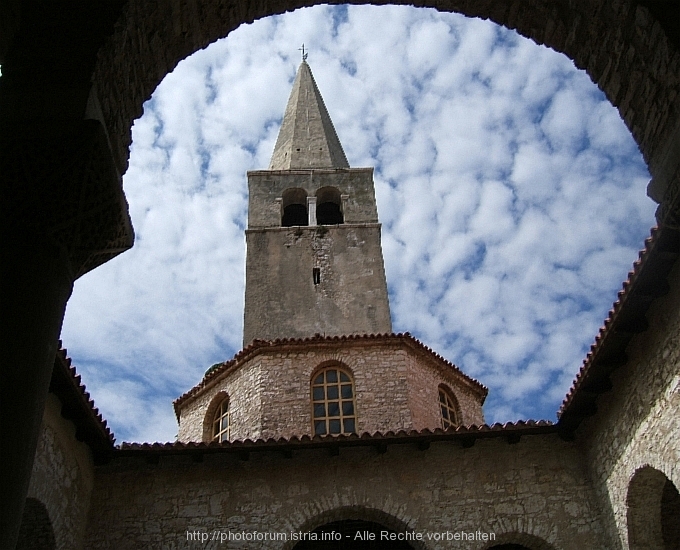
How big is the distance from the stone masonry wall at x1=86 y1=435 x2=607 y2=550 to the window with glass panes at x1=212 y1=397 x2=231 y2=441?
132 inches

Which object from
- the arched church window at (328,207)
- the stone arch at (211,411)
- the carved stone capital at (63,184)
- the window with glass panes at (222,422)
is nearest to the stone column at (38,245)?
the carved stone capital at (63,184)

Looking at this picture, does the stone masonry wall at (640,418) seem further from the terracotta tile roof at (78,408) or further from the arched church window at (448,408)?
the terracotta tile roof at (78,408)

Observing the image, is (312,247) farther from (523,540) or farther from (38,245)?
(38,245)

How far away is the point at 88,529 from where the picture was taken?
10.4 m

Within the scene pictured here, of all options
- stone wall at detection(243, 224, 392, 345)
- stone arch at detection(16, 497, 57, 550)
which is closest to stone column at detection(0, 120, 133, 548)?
stone arch at detection(16, 497, 57, 550)

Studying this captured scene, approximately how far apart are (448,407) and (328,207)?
25.2 ft

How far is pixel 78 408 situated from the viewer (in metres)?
9.57

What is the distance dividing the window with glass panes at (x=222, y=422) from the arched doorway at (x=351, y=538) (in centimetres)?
309

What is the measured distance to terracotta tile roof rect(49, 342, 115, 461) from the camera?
28.3 feet

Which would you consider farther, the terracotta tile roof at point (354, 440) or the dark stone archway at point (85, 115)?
the terracotta tile roof at point (354, 440)

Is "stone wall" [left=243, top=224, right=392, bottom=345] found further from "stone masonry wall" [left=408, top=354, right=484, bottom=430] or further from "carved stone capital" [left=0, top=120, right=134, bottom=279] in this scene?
"carved stone capital" [left=0, top=120, right=134, bottom=279]

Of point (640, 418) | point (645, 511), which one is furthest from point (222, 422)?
point (640, 418)

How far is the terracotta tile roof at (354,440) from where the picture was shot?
1059cm

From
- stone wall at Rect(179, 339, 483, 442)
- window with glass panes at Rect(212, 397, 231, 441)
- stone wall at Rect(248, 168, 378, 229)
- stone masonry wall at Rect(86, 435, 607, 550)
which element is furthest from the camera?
stone wall at Rect(248, 168, 378, 229)
